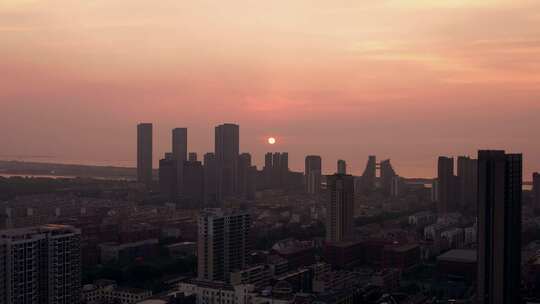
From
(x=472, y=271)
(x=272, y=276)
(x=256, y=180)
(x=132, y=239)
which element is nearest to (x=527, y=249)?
(x=472, y=271)

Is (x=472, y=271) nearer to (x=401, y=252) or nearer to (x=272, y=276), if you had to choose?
(x=401, y=252)

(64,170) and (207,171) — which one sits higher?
(207,171)

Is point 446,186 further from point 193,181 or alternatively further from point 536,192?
point 193,181

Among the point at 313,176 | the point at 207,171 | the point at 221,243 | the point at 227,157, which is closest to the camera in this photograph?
the point at 221,243

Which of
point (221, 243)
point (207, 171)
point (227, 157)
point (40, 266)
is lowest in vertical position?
point (221, 243)

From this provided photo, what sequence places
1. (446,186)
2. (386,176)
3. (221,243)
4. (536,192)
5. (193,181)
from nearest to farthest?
(221,243) < (536,192) < (446,186) < (193,181) < (386,176)

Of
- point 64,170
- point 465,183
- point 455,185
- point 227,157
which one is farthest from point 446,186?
point 64,170

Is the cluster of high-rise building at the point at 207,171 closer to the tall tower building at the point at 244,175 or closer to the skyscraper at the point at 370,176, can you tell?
the tall tower building at the point at 244,175
